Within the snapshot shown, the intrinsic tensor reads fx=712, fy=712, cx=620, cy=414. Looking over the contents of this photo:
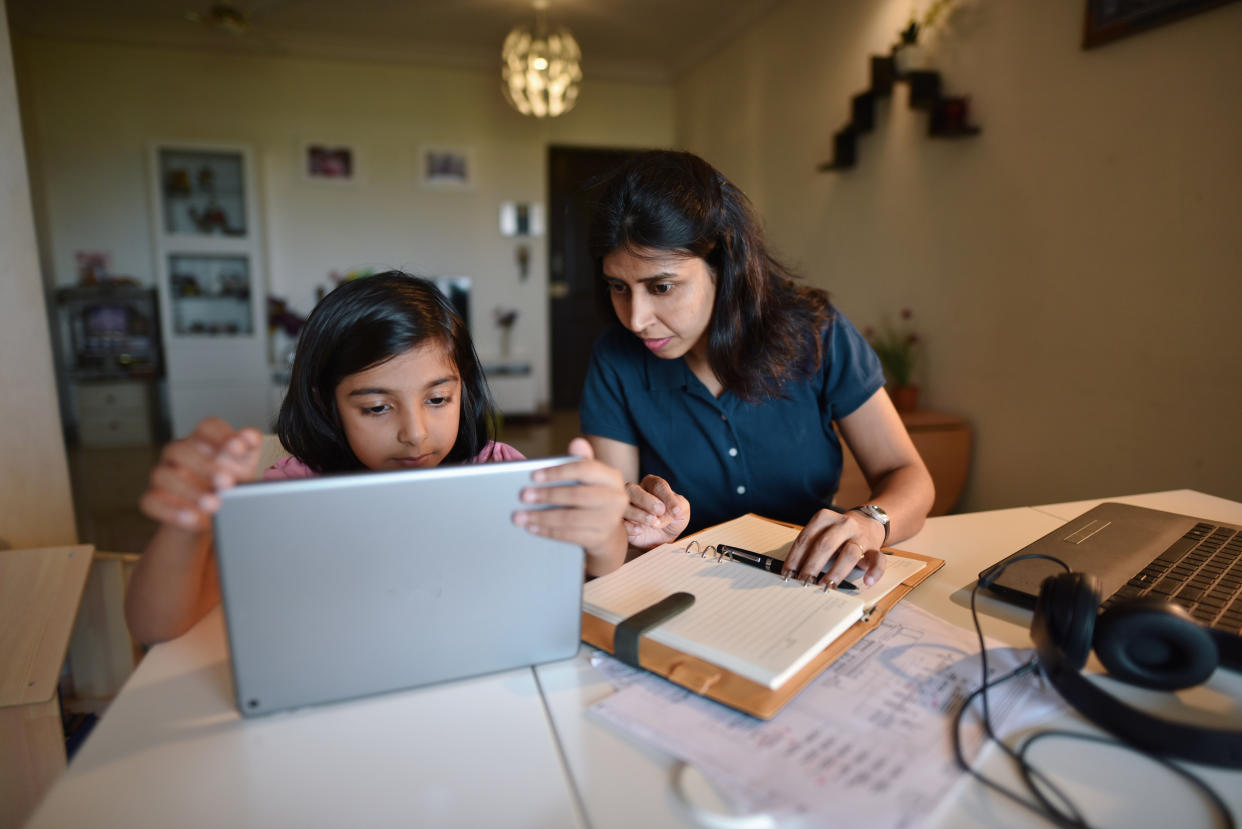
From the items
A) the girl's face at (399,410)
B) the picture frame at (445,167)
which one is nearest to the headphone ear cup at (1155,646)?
the girl's face at (399,410)

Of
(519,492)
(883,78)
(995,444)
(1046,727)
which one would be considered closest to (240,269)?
(883,78)

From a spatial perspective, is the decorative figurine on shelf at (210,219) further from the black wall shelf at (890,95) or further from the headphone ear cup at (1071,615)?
the headphone ear cup at (1071,615)

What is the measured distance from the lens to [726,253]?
3.86ft

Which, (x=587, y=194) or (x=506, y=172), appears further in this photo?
(x=506, y=172)

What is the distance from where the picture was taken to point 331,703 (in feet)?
1.94

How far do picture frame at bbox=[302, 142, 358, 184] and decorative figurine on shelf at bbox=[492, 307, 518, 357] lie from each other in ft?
4.08

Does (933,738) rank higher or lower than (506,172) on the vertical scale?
lower

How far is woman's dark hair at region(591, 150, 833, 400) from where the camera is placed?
3.57 ft

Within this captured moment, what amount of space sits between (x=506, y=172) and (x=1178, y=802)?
4.85 meters

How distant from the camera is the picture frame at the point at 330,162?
14.7 feet

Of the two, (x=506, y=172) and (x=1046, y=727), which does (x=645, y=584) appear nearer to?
(x=1046, y=727)

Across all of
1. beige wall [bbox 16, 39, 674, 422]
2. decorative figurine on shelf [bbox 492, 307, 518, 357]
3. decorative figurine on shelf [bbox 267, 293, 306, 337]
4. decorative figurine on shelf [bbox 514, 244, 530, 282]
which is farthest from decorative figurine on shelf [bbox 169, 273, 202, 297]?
decorative figurine on shelf [bbox 514, 244, 530, 282]

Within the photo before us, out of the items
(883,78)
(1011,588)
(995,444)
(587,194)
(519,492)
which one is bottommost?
(995,444)

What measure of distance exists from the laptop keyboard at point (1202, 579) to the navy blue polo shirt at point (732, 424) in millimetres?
503
